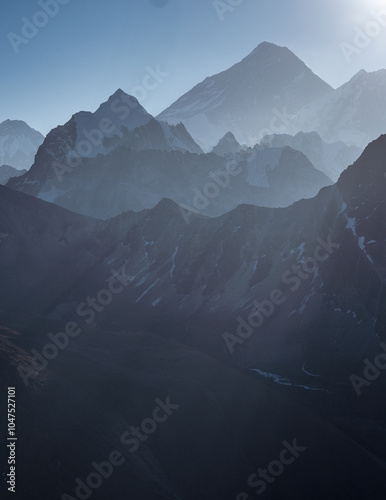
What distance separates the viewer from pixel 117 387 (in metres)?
65.0

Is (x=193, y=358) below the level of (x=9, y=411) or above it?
below

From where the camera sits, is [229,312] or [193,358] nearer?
[193,358]

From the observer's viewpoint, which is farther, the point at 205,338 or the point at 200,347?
the point at 205,338

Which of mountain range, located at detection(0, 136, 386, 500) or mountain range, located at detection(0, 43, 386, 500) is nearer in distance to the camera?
mountain range, located at detection(0, 43, 386, 500)

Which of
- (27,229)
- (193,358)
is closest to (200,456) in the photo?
(193,358)

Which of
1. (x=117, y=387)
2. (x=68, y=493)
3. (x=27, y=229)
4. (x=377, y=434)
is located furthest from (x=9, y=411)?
(x=27, y=229)

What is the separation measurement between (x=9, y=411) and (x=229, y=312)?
147 feet

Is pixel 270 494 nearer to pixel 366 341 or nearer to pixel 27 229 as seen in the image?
pixel 366 341

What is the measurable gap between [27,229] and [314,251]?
78.0 metres

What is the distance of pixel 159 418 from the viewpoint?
5834cm

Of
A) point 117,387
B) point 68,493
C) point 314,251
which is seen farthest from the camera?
point 314,251

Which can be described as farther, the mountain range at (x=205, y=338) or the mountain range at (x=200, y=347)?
the mountain range at (x=205, y=338)

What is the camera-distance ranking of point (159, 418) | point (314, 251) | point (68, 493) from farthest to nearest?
point (314, 251), point (159, 418), point (68, 493)

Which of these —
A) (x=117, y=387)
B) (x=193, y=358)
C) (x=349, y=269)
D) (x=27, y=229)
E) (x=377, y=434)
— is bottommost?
(x=377, y=434)
